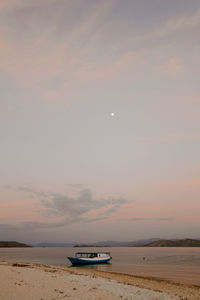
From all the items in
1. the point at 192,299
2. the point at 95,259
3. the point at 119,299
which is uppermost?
the point at 119,299

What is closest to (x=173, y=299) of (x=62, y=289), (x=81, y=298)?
(x=81, y=298)

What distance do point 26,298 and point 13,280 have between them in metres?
6.02

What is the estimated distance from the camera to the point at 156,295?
2058 cm

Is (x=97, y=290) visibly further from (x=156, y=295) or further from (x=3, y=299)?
(x=3, y=299)

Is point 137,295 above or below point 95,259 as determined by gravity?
above

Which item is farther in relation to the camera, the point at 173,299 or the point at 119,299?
the point at 173,299

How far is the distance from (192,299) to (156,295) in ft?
14.4

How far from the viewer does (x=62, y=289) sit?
2031cm

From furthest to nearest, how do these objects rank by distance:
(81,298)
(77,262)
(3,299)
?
1. (77,262)
2. (81,298)
3. (3,299)

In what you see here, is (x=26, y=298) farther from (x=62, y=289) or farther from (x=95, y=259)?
(x=95, y=259)

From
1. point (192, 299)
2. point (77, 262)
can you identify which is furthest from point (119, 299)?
point (77, 262)

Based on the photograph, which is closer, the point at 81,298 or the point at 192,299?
the point at 81,298

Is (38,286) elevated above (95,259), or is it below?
above

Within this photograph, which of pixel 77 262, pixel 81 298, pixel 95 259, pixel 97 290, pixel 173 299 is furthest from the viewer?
pixel 95 259
